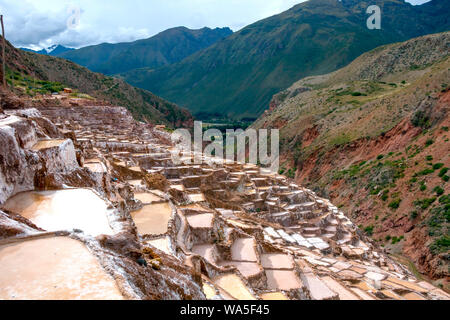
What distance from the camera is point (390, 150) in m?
37.9

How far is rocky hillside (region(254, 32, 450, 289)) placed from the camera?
25719 millimetres

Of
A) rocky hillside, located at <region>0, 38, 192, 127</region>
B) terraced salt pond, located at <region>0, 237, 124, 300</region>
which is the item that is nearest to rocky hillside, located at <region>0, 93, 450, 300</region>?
terraced salt pond, located at <region>0, 237, 124, 300</region>

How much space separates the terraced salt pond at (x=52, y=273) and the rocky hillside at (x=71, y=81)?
38903 millimetres

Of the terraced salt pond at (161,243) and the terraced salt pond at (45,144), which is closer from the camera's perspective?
the terraced salt pond at (161,243)

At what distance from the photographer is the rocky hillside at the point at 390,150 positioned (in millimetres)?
25719

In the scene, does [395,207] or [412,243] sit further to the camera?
[395,207]

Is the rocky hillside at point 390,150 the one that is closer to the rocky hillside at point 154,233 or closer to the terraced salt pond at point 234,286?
the rocky hillside at point 154,233

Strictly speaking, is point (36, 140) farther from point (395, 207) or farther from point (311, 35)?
point (311, 35)

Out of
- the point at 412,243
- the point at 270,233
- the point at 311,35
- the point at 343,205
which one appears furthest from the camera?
the point at 311,35

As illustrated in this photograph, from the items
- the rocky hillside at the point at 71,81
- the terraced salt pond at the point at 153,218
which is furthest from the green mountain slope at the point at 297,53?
the terraced salt pond at the point at 153,218

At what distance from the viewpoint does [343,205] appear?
34531 mm
